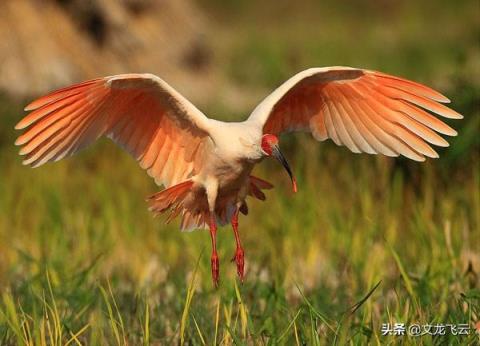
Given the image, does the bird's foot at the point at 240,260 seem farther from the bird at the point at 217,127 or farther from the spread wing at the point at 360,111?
the spread wing at the point at 360,111

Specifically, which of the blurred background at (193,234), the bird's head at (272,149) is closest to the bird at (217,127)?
the bird's head at (272,149)

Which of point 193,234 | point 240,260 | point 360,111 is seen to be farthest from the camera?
point 193,234

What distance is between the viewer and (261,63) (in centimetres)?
1439

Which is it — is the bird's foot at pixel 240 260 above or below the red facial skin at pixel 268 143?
below

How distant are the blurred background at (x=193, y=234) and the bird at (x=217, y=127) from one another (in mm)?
401

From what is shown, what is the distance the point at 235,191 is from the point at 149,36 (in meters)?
6.61

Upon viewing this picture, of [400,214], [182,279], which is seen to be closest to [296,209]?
[400,214]

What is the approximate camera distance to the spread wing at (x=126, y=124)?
167 inches

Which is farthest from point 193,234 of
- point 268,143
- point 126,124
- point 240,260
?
point 268,143

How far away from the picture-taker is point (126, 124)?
453 centimetres

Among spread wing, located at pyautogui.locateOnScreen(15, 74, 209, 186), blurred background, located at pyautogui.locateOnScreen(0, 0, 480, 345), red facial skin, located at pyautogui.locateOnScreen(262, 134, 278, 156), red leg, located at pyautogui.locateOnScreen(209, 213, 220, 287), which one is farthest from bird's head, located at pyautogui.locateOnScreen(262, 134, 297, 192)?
blurred background, located at pyautogui.locateOnScreen(0, 0, 480, 345)

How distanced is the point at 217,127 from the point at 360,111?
740 mm

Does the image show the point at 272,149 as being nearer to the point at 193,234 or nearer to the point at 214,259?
the point at 214,259

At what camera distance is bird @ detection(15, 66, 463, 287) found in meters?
4.24
